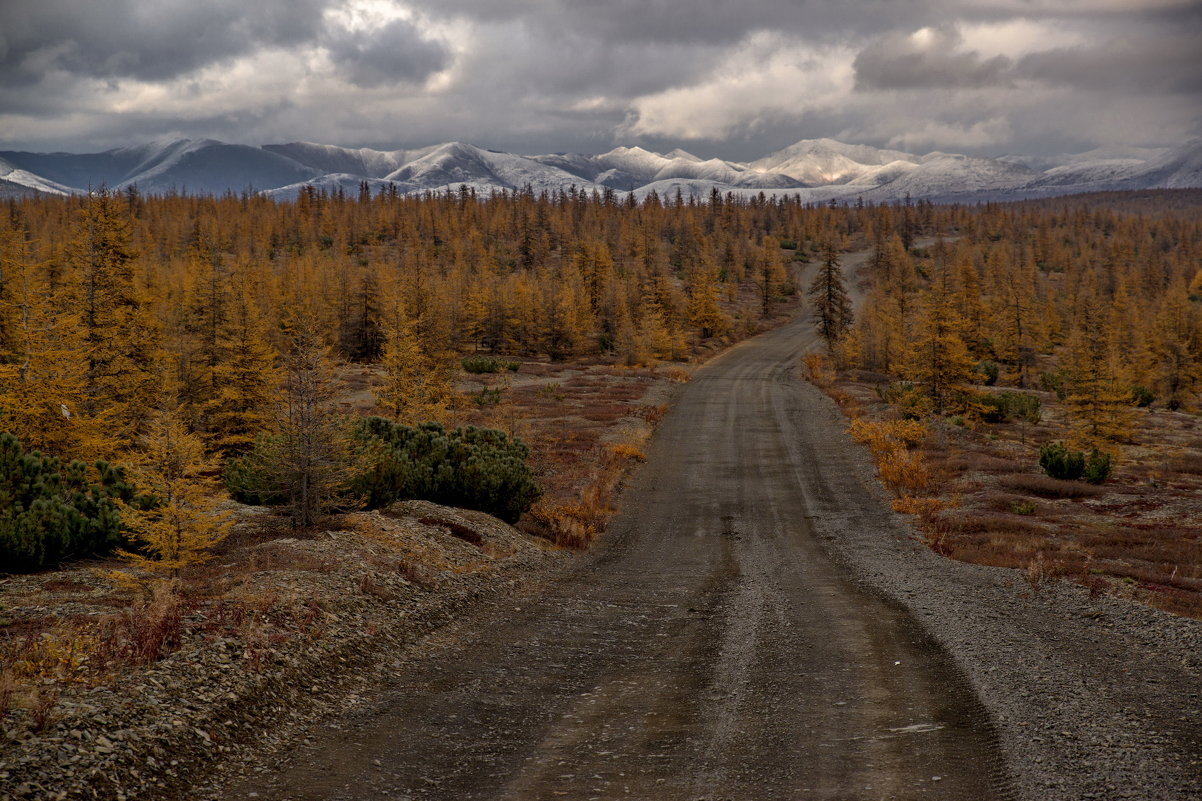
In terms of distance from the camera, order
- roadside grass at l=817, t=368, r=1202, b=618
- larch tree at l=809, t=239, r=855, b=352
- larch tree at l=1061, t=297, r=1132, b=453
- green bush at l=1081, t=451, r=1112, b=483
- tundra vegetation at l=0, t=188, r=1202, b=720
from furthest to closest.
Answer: larch tree at l=809, t=239, r=855, b=352 < larch tree at l=1061, t=297, r=1132, b=453 < green bush at l=1081, t=451, r=1112, b=483 < roadside grass at l=817, t=368, r=1202, b=618 < tundra vegetation at l=0, t=188, r=1202, b=720

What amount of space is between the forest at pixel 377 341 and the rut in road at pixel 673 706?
5.18m

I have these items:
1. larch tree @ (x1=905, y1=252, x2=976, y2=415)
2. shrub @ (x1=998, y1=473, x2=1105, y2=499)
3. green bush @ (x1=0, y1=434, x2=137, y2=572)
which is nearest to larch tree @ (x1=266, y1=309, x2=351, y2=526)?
green bush @ (x1=0, y1=434, x2=137, y2=572)

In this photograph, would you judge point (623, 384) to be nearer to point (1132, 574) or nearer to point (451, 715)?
point (1132, 574)

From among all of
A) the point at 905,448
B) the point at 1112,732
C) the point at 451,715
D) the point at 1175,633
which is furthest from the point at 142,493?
the point at 905,448

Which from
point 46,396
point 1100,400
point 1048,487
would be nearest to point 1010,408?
point 1100,400

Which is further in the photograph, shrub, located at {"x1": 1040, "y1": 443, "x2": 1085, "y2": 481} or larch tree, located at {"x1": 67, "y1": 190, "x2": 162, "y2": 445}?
shrub, located at {"x1": 1040, "y1": 443, "x2": 1085, "y2": 481}

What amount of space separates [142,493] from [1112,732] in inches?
578

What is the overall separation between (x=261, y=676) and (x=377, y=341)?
2739 inches

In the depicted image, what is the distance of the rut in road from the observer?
7230mm

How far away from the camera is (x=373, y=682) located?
967 centimetres

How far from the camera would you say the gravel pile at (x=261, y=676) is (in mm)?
6340

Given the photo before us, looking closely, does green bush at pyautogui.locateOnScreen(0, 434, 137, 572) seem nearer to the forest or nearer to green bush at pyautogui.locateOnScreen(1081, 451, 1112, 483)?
the forest

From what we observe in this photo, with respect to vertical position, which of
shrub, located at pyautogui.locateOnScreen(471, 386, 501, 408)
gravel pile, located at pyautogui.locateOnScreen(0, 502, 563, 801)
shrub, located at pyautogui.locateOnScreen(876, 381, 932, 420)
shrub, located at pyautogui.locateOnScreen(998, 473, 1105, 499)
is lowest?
shrub, located at pyautogui.locateOnScreen(998, 473, 1105, 499)

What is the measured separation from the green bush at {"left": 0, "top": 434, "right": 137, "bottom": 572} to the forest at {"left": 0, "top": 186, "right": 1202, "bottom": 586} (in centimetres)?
4
